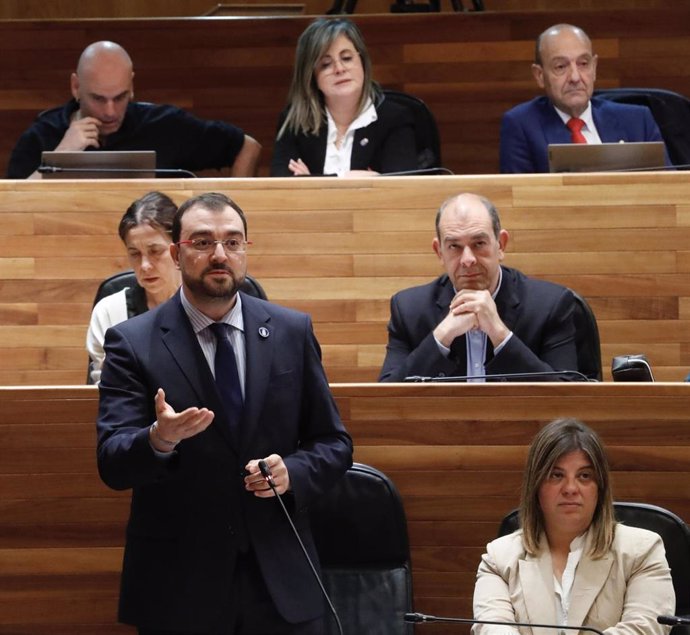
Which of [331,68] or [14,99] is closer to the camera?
[331,68]

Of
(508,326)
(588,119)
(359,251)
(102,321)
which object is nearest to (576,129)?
(588,119)

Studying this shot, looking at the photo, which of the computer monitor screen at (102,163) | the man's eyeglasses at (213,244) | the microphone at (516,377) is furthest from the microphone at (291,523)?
the computer monitor screen at (102,163)

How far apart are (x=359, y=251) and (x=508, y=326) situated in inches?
17.5

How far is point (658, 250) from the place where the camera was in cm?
225

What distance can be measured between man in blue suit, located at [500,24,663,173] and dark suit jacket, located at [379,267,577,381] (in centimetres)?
65

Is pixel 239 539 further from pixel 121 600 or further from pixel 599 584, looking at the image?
pixel 599 584

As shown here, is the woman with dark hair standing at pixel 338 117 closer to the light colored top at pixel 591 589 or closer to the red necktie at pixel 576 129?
the red necktie at pixel 576 129

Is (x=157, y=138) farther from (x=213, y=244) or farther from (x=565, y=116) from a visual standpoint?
(x=213, y=244)

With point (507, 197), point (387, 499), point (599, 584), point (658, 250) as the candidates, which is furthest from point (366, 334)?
point (599, 584)

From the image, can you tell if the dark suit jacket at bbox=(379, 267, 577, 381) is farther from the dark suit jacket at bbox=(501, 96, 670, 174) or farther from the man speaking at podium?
the dark suit jacket at bbox=(501, 96, 670, 174)

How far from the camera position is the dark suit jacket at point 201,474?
4.51 ft

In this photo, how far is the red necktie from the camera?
102 inches

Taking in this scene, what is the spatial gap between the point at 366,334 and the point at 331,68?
54 cm

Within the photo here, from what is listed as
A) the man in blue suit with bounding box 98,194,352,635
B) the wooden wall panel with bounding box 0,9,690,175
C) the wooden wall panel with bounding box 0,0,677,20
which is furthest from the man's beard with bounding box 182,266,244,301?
the wooden wall panel with bounding box 0,0,677,20
